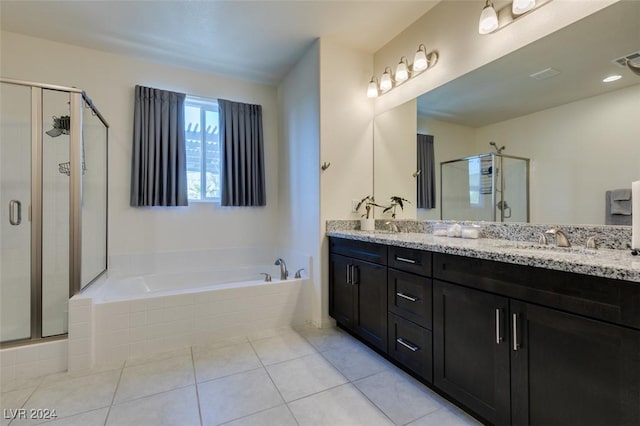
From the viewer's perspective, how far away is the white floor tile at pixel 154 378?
1.63m

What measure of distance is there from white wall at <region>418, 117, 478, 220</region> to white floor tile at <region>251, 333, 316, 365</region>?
A: 1403 mm

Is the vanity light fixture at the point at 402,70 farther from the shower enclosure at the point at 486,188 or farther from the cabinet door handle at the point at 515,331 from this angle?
the cabinet door handle at the point at 515,331

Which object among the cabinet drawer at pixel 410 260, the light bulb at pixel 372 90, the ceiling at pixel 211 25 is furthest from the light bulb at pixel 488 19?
the cabinet drawer at pixel 410 260

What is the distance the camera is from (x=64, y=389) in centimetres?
166

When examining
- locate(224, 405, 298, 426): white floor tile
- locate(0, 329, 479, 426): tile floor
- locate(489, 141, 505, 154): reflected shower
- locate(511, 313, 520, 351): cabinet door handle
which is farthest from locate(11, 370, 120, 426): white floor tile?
locate(489, 141, 505, 154): reflected shower

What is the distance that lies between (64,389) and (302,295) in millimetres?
1674

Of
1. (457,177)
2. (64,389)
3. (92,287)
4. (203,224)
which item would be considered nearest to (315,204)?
(457,177)

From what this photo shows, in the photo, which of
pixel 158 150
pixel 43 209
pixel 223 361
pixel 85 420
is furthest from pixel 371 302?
pixel 158 150

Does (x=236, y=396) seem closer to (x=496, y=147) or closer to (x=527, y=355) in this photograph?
(x=527, y=355)

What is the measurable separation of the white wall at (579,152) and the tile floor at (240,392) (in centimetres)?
121

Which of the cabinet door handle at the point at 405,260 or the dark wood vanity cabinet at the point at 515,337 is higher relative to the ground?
the cabinet door handle at the point at 405,260

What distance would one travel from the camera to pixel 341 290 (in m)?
2.43

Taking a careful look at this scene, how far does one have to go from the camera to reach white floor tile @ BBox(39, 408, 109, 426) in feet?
4.52

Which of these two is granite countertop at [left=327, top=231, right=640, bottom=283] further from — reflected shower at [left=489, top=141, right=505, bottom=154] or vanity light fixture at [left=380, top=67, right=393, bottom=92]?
vanity light fixture at [left=380, top=67, right=393, bottom=92]
